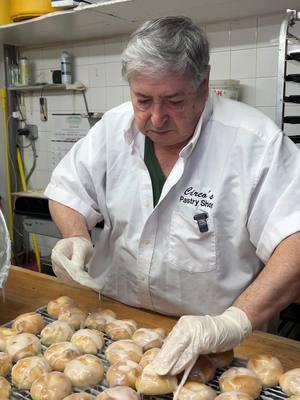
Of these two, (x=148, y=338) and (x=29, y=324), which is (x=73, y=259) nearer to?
(x=29, y=324)

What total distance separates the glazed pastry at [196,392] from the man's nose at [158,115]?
2.08 ft

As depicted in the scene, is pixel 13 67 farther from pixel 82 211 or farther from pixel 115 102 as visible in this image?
pixel 82 211

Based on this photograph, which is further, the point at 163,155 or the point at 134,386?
the point at 163,155

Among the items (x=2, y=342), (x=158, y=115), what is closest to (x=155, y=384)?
(x=2, y=342)

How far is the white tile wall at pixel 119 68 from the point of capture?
2328mm

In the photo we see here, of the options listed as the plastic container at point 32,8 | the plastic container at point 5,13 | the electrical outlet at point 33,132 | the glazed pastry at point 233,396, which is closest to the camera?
the glazed pastry at point 233,396

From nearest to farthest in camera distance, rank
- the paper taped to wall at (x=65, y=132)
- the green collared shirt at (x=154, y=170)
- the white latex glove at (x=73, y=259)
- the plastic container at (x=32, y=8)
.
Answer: the white latex glove at (x=73, y=259)
the green collared shirt at (x=154, y=170)
the plastic container at (x=32, y=8)
the paper taped to wall at (x=65, y=132)

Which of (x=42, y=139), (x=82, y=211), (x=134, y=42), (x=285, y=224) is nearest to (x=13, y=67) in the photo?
(x=42, y=139)

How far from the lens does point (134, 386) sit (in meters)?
0.84

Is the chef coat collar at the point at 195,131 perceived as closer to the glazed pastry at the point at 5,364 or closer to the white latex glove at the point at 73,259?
the white latex glove at the point at 73,259

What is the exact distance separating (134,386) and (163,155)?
27.5 inches

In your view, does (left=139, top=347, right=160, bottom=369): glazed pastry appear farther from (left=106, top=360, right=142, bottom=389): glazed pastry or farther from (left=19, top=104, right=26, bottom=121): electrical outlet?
(left=19, top=104, right=26, bottom=121): electrical outlet

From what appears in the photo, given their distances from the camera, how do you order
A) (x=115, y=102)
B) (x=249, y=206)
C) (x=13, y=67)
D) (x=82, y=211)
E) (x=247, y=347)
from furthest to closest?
(x=13, y=67) → (x=115, y=102) → (x=82, y=211) → (x=249, y=206) → (x=247, y=347)

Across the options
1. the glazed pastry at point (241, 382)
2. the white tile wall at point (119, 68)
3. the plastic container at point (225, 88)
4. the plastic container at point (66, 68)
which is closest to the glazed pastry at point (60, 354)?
the glazed pastry at point (241, 382)
